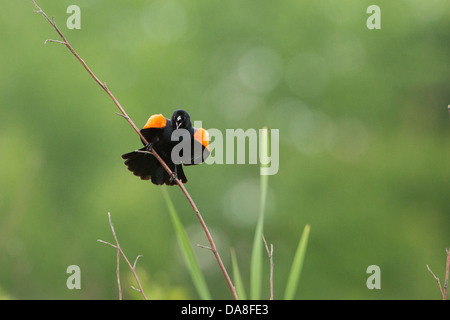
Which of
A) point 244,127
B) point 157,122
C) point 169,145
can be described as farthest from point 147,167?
point 244,127

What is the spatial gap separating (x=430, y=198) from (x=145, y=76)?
5.75 metres

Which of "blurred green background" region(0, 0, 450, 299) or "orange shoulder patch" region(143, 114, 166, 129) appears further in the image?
"blurred green background" region(0, 0, 450, 299)

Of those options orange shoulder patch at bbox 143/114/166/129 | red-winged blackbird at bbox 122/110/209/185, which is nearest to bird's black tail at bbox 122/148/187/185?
red-winged blackbird at bbox 122/110/209/185

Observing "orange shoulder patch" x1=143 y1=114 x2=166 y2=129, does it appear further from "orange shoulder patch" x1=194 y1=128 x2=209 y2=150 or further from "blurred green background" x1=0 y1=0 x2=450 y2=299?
"blurred green background" x1=0 y1=0 x2=450 y2=299

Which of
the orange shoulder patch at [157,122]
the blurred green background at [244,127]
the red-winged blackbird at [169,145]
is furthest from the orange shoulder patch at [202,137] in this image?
the blurred green background at [244,127]

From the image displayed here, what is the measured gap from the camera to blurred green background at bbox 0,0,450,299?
848 cm

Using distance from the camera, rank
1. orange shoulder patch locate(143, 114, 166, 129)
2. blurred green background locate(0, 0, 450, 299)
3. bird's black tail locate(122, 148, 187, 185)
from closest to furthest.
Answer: orange shoulder patch locate(143, 114, 166, 129)
bird's black tail locate(122, 148, 187, 185)
blurred green background locate(0, 0, 450, 299)

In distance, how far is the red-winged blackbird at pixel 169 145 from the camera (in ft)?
6.48

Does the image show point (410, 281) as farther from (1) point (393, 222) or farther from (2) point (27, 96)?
(2) point (27, 96)

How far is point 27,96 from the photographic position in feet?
30.5

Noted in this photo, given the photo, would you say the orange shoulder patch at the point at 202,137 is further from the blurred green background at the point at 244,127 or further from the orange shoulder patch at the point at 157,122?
the blurred green background at the point at 244,127

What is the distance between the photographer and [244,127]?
9.16m

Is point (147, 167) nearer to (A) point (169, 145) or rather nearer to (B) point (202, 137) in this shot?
(A) point (169, 145)

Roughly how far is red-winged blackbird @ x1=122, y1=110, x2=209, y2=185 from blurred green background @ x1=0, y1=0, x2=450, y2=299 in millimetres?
5942
